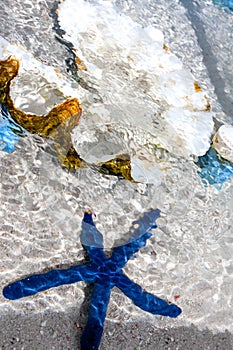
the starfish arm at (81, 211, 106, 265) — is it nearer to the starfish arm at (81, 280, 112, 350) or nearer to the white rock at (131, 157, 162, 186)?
the starfish arm at (81, 280, 112, 350)

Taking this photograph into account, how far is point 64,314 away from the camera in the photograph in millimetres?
2582

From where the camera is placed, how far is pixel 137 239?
9.71 feet

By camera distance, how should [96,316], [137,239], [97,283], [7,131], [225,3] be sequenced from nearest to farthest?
[96,316] < [97,283] < [137,239] < [7,131] < [225,3]

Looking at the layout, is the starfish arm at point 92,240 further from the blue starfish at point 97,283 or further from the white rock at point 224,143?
the white rock at point 224,143

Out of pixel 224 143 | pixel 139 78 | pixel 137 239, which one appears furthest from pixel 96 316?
pixel 139 78

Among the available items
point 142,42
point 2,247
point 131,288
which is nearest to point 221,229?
point 131,288

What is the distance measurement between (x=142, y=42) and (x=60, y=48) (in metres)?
0.74

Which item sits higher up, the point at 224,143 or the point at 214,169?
the point at 224,143

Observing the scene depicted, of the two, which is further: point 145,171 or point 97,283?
point 145,171

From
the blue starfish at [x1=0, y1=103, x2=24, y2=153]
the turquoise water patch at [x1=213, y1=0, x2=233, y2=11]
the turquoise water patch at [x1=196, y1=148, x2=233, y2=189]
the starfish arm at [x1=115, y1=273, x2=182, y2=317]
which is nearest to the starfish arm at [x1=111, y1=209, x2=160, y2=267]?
the starfish arm at [x1=115, y1=273, x2=182, y2=317]

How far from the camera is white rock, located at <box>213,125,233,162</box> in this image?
3664 millimetres

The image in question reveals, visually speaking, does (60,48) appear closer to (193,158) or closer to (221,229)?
(193,158)

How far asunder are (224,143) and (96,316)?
1791mm

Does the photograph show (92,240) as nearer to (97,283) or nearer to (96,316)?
(97,283)
